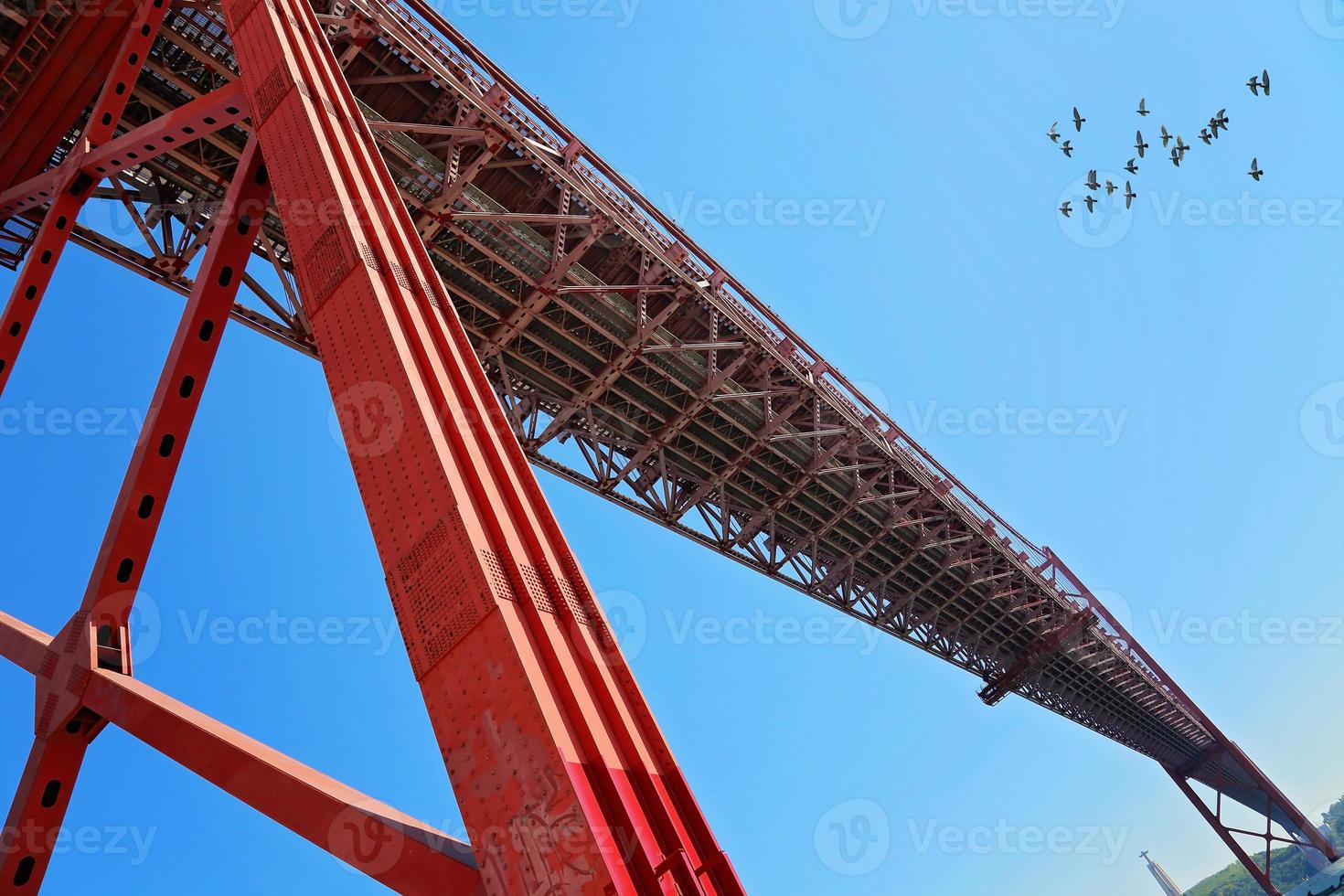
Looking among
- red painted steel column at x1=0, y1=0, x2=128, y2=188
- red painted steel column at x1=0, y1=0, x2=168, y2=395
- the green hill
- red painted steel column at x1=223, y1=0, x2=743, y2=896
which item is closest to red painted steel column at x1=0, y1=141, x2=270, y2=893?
red painted steel column at x1=223, y1=0, x2=743, y2=896

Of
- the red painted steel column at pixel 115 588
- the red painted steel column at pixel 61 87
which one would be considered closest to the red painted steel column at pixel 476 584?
the red painted steel column at pixel 115 588

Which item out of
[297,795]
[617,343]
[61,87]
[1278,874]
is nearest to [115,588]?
[297,795]

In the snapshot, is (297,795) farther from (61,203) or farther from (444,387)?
(61,203)

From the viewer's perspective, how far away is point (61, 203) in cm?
884

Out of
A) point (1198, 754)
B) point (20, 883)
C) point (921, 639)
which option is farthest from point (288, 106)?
point (1198, 754)

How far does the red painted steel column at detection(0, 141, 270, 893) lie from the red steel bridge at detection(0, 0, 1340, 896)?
0.07 feet

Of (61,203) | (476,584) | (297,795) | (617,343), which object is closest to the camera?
(476,584)

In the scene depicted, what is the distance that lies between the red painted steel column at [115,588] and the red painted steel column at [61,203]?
338cm

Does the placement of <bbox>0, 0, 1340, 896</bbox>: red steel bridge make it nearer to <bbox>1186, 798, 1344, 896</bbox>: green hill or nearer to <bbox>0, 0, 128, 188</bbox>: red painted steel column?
<bbox>0, 0, 128, 188</bbox>: red painted steel column

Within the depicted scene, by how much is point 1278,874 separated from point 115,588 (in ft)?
397

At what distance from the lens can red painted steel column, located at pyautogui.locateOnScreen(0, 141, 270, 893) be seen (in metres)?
5.50

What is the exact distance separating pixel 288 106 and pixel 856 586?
2445 centimetres

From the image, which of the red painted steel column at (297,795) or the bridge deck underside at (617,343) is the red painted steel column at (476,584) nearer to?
the red painted steel column at (297,795)

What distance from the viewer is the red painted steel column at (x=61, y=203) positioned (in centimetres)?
857
